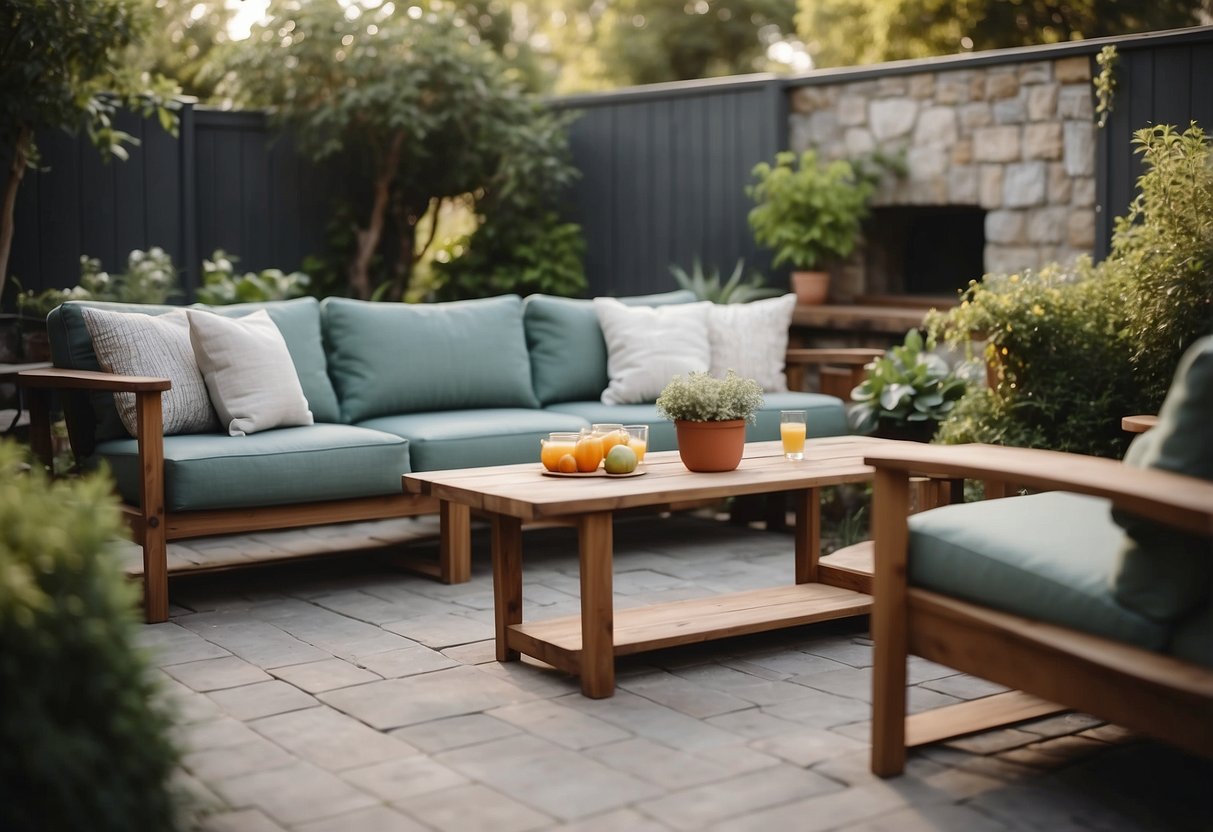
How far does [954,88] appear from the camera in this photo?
6254 mm

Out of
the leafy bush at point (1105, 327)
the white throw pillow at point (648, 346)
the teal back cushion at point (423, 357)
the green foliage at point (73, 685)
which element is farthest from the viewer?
the white throw pillow at point (648, 346)

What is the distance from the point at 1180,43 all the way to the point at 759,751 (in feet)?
12.8

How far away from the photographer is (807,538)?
4082mm

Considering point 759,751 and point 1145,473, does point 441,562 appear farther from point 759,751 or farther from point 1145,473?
point 1145,473

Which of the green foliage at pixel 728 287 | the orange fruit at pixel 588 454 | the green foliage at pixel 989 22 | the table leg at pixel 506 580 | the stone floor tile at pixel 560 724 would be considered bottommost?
the stone floor tile at pixel 560 724

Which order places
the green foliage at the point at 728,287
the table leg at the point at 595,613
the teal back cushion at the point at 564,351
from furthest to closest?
the green foliage at the point at 728,287
the teal back cushion at the point at 564,351
the table leg at the point at 595,613

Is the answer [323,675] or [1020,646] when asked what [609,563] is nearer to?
[323,675]

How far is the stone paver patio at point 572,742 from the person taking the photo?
246cm

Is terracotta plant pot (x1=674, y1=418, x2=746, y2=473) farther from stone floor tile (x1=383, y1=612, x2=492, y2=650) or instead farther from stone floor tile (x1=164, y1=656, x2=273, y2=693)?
stone floor tile (x1=164, y1=656, x2=273, y2=693)

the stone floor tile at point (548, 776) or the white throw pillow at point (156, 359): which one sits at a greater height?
the white throw pillow at point (156, 359)

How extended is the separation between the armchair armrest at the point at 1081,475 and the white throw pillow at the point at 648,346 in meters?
2.59

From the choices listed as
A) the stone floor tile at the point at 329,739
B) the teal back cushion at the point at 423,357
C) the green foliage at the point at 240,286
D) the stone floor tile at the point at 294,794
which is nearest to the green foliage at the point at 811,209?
the teal back cushion at the point at 423,357

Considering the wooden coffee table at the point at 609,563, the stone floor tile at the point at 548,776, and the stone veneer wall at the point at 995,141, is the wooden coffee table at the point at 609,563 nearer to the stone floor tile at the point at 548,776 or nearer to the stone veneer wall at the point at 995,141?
Result: the stone floor tile at the point at 548,776

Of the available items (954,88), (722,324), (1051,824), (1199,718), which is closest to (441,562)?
(722,324)
